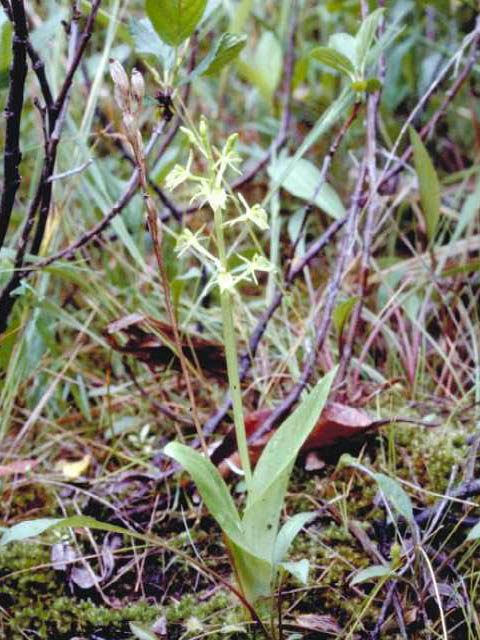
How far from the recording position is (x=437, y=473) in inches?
50.5

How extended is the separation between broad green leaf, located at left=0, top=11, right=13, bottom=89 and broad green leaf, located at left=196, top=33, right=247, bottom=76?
0.31 metres

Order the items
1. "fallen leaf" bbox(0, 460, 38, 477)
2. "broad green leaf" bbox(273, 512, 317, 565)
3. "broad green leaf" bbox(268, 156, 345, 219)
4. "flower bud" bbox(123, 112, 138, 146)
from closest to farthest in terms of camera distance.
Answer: "flower bud" bbox(123, 112, 138, 146) → "broad green leaf" bbox(273, 512, 317, 565) → "fallen leaf" bbox(0, 460, 38, 477) → "broad green leaf" bbox(268, 156, 345, 219)

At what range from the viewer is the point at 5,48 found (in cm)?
123

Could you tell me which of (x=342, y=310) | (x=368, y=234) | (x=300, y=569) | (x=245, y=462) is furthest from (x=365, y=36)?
(x=300, y=569)

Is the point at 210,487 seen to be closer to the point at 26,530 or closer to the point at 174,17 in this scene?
the point at 26,530

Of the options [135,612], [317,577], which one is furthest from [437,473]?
[135,612]

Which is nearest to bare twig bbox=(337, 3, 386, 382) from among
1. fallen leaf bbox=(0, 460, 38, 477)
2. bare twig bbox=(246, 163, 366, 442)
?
bare twig bbox=(246, 163, 366, 442)

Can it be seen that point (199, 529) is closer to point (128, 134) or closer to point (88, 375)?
point (88, 375)

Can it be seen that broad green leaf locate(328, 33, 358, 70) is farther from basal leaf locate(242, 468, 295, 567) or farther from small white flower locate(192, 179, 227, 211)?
basal leaf locate(242, 468, 295, 567)

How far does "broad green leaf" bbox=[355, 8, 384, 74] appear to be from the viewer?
1.30m

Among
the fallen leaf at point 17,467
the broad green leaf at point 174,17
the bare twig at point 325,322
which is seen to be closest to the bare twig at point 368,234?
the bare twig at point 325,322

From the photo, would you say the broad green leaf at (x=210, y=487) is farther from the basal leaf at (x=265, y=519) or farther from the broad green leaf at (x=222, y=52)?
the broad green leaf at (x=222, y=52)

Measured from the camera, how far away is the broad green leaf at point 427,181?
1.45 m

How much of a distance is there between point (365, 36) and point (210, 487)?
2.76ft
